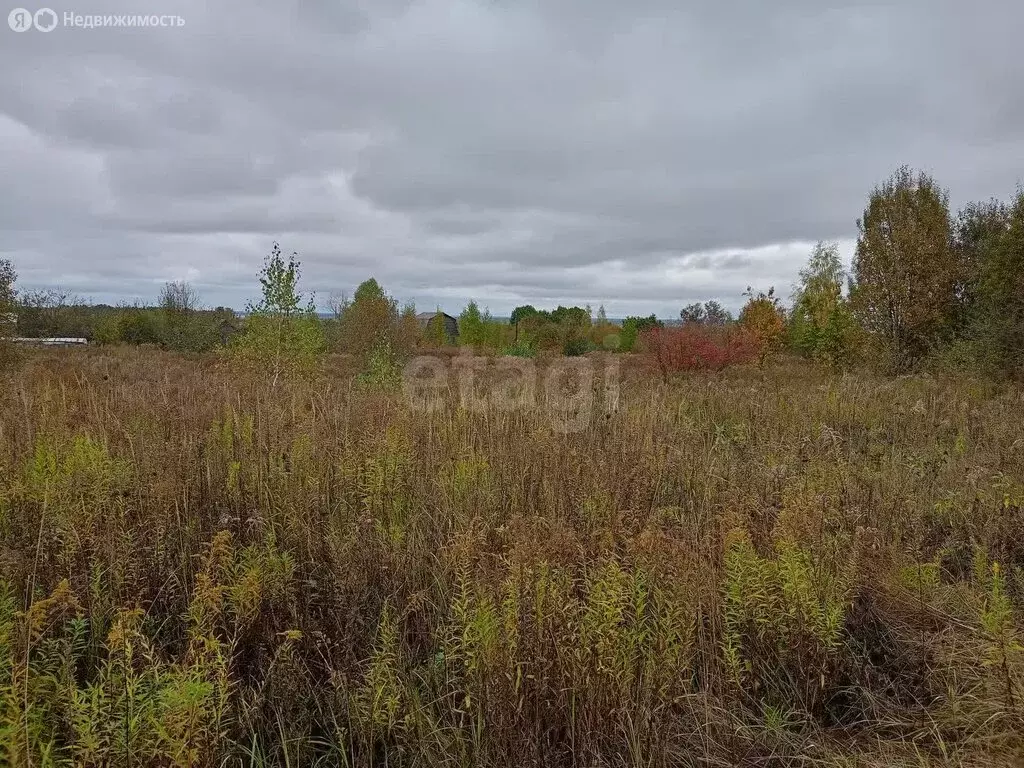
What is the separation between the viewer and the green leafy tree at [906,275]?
628 inches

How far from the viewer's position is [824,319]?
2127 cm

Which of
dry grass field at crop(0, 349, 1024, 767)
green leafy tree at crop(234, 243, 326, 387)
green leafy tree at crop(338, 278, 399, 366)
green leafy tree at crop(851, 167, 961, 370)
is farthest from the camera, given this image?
green leafy tree at crop(338, 278, 399, 366)

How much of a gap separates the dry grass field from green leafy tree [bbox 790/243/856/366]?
15.6 m

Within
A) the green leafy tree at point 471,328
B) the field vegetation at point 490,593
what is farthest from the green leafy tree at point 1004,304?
the green leafy tree at point 471,328

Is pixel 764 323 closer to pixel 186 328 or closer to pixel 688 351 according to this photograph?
pixel 688 351

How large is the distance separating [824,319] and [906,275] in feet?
17.1

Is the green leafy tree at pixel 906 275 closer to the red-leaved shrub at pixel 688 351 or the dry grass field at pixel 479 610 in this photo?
the red-leaved shrub at pixel 688 351

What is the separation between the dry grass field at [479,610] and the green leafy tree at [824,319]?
15.6 metres

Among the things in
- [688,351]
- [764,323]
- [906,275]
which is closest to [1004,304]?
[906,275]

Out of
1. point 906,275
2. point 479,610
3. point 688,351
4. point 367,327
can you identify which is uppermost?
point 906,275

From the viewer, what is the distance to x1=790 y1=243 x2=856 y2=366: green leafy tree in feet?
59.3

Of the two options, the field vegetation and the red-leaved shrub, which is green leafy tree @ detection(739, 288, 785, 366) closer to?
the red-leaved shrub

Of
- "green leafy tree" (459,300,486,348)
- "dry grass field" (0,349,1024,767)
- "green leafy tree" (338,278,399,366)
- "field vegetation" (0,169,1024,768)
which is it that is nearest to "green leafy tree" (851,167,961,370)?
"field vegetation" (0,169,1024,768)

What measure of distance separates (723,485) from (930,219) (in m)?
16.6
